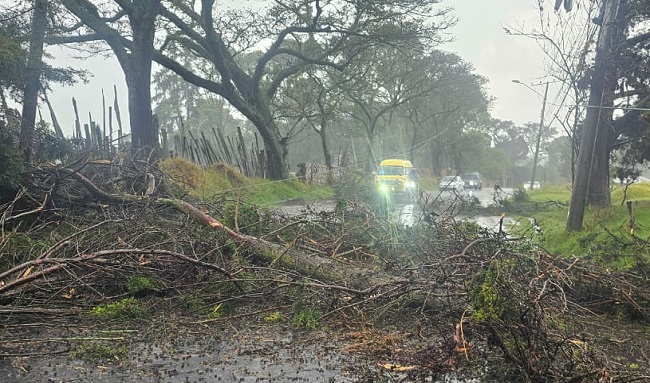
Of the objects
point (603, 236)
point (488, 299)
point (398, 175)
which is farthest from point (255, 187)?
point (488, 299)

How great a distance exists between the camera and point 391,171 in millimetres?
30281

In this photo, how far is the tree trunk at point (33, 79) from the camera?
32.5 feet

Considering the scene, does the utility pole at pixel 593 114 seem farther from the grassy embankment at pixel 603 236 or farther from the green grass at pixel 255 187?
the green grass at pixel 255 187

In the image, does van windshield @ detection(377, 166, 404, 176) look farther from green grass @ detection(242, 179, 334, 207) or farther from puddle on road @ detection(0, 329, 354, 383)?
puddle on road @ detection(0, 329, 354, 383)

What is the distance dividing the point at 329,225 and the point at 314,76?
24529 mm

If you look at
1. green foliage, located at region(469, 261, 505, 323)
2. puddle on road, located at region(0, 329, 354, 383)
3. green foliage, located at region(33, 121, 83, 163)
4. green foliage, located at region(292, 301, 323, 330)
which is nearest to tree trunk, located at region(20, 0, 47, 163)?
green foliage, located at region(33, 121, 83, 163)

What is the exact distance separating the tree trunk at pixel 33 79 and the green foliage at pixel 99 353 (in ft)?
17.0

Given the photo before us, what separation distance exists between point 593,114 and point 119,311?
10754 mm

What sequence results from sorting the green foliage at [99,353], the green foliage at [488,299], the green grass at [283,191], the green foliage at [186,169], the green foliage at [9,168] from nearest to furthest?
1. the green foliage at [488,299]
2. the green foliage at [99,353]
3. the green foliage at [9,168]
4. the green foliage at [186,169]
5. the green grass at [283,191]

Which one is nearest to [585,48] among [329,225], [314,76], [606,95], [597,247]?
[606,95]

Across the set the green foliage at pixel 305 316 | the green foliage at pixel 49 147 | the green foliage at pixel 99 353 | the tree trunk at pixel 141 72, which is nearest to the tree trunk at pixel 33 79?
the green foliage at pixel 49 147

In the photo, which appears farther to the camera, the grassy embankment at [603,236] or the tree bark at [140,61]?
the tree bark at [140,61]

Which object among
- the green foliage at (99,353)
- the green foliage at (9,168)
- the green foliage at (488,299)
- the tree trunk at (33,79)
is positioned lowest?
the green foliage at (99,353)

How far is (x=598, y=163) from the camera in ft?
Result: 60.4
